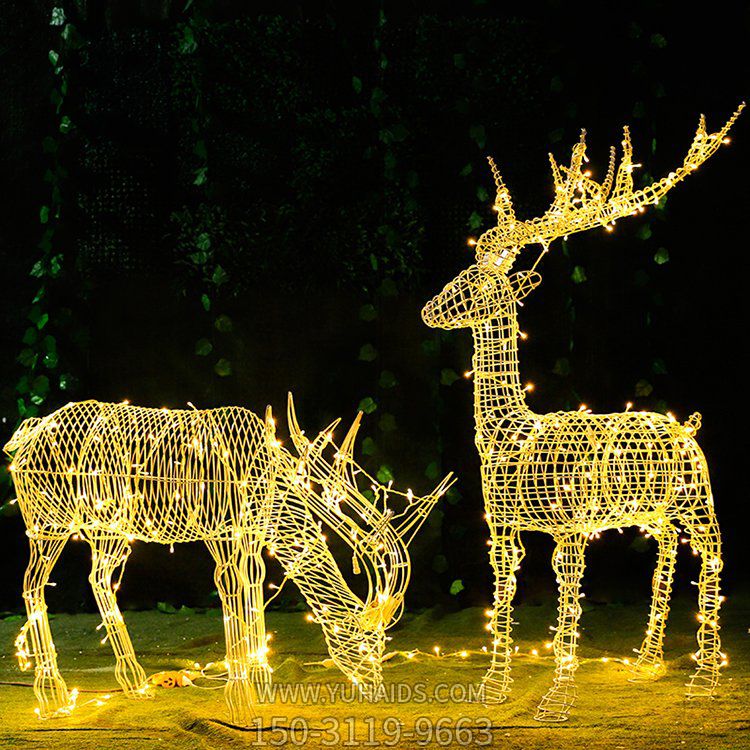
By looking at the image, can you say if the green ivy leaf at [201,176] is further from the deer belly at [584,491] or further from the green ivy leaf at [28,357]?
the deer belly at [584,491]

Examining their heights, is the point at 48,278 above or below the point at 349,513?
above

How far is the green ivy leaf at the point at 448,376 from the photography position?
212 inches

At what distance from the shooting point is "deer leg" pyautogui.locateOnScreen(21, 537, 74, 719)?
3779 mm

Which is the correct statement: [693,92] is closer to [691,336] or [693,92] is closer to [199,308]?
[691,336]

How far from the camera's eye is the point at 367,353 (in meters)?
5.39

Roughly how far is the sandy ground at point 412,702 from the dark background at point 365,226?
0.59m

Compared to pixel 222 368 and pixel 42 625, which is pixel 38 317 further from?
pixel 42 625

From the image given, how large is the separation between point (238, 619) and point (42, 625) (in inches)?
29.5

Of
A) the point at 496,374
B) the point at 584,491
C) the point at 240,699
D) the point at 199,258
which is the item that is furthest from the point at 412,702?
the point at 199,258

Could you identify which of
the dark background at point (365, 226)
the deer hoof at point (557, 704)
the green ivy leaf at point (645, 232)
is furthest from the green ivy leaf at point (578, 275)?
the deer hoof at point (557, 704)

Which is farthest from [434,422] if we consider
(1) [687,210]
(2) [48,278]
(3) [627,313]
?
(2) [48,278]

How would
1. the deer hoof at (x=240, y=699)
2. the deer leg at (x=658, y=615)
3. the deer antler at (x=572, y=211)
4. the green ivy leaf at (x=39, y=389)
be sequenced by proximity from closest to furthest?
the deer hoof at (x=240, y=699), the deer antler at (x=572, y=211), the deer leg at (x=658, y=615), the green ivy leaf at (x=39, y=389)

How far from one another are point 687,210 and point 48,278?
3.46 meters

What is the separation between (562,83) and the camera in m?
5.38
